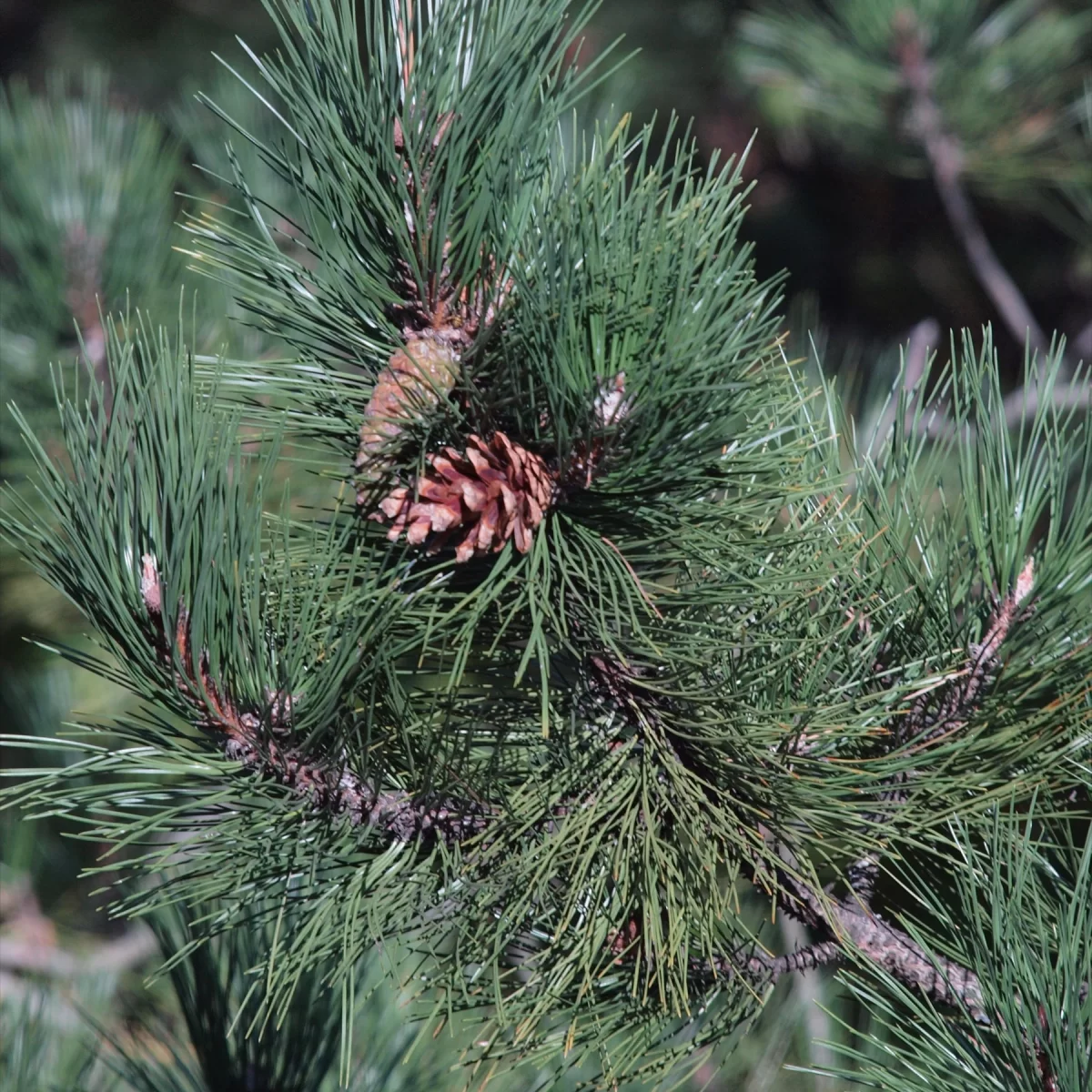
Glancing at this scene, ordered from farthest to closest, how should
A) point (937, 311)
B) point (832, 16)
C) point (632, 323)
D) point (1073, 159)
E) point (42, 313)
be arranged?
point (937, 311) → point (832, 16) → point (1073, 159) → point (42, 313) → point (632, 323)

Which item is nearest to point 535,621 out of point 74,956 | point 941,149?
point 941,149

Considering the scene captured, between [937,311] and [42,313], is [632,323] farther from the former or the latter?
[937,311]

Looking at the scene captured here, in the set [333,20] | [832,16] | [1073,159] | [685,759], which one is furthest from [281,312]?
[832,16]

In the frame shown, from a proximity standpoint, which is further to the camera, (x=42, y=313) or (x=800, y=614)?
(x=42, y=313)

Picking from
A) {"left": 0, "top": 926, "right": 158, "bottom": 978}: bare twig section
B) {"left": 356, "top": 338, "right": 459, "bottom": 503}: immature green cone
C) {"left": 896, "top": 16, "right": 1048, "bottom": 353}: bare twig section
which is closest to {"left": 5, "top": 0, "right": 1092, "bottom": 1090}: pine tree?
{"left": 356, "top": 338, "right": 459, "bottom": 503}: immature green cone

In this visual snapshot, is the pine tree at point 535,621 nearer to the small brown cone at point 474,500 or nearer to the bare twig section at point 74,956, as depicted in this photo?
the small brown cone at point 474,500
